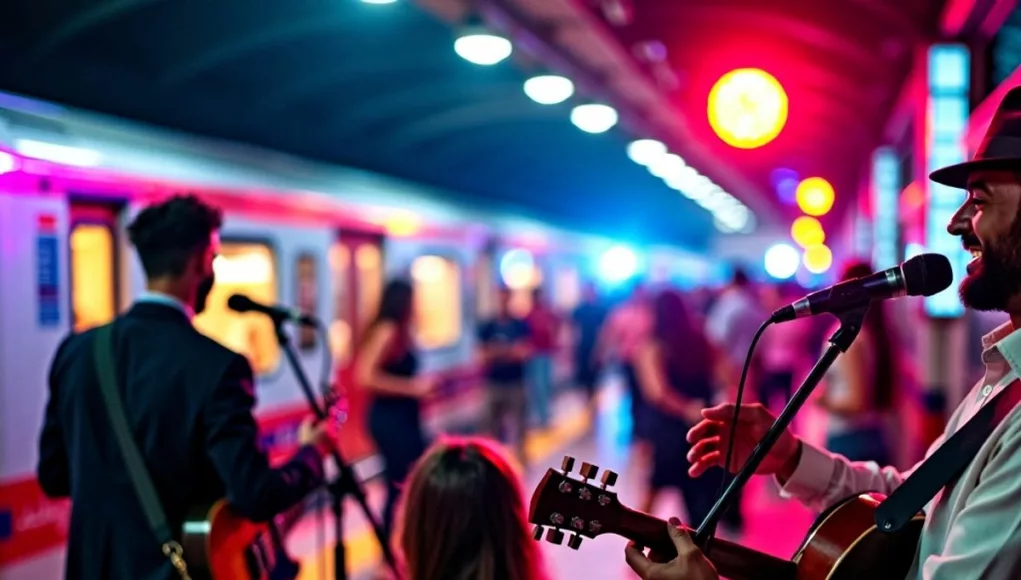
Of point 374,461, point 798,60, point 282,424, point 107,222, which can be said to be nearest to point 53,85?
point 107,222

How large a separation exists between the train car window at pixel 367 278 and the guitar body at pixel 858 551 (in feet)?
20.9

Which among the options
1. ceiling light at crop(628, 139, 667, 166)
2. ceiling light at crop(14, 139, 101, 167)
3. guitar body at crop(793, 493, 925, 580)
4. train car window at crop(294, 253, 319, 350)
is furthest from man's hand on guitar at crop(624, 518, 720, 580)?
ceiling light at crop(628, 139, 667, 166)

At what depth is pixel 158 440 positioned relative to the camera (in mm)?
2537

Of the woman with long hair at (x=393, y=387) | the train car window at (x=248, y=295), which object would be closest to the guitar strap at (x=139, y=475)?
the woman with long hair at (x=393, y=387)

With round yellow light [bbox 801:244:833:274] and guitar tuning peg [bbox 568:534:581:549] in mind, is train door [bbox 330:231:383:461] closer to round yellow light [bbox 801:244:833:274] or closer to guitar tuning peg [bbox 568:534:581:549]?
guitar tuning peg [bbox 568:534:581:549]

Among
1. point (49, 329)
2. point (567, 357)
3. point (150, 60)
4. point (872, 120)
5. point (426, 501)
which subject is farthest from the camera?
point (567, 357)

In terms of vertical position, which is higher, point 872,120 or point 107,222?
point 872,120

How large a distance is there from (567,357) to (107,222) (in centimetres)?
1023

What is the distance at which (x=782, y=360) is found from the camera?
8125 mm

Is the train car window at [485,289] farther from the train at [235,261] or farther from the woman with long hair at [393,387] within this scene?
the woman with long hair at [393,387]

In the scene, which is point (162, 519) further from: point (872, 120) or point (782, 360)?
point (872, 120)

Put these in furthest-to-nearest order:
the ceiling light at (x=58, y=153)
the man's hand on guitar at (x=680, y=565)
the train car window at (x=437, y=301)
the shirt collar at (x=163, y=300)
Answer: the train car window at (x=437, y=301) → the ceiling light at (x=58, y=153) → the shirt collar at (x=163, y=300) → the man's hand on guitar at (x=680, y=565)

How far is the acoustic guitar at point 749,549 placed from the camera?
1680 millimetres

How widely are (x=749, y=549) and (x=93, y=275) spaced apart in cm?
397
